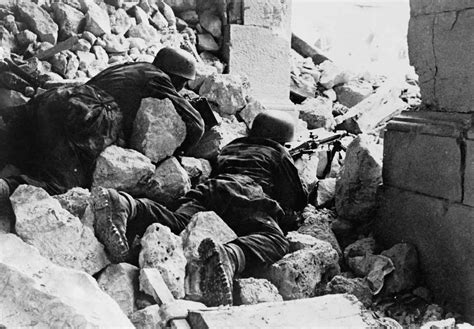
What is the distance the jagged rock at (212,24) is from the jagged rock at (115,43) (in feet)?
4.75

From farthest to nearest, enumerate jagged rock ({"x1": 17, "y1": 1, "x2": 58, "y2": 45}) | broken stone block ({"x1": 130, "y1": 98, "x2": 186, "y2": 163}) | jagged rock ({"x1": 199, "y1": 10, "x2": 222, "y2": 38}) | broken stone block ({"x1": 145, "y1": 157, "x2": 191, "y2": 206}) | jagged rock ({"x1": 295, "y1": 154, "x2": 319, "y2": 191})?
1. jagged rock ({"x1": 199, "y1": 10, "x2": 222, "y2": 38})
2. jagged rock ({"x1": 17, "y1": 1, "x2": 58, "y2": 45})
3. jagged rock ({"x1": 295, "y1": 154, "x2": 319, "y2": 191})
4. broken stone block ({"x1": 130, "y1": 98, "x2": 186, "y2": 163})
5. broken stone block ({"x1": 145, "y1": 157, "x2": 191, "y2": 206})

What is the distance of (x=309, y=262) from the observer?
3.69 meters

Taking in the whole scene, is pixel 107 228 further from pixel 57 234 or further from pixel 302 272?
pixel 302 272

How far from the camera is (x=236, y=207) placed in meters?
3.98

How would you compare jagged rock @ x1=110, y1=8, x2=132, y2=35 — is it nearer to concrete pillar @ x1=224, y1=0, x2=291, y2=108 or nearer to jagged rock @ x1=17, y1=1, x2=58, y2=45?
jagged rock @ x1=17, y1=1, x2=58, y2=45

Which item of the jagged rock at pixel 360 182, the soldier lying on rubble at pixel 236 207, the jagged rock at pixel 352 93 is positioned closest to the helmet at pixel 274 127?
the soldier lying on rubble at pixel 236 207

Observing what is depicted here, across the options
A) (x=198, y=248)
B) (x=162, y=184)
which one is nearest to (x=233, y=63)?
(x=162, y=184)

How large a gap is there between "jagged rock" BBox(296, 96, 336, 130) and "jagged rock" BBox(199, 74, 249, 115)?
1.64 meters

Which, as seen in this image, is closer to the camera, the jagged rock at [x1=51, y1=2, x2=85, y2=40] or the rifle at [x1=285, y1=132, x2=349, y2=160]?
the rifle at [x1=285, y1=132, x2=349, y2=160]

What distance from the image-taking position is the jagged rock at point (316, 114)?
23.3ft

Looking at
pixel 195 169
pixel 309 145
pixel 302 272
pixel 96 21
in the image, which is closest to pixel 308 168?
pixel 309 145

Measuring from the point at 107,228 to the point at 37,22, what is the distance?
311 cm

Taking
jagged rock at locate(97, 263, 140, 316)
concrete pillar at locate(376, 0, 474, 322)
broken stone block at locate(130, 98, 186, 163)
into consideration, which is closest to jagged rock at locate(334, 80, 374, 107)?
concrete pillar at locate(376, 0, 474, 322)

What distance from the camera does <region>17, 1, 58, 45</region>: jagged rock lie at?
18.1ft
